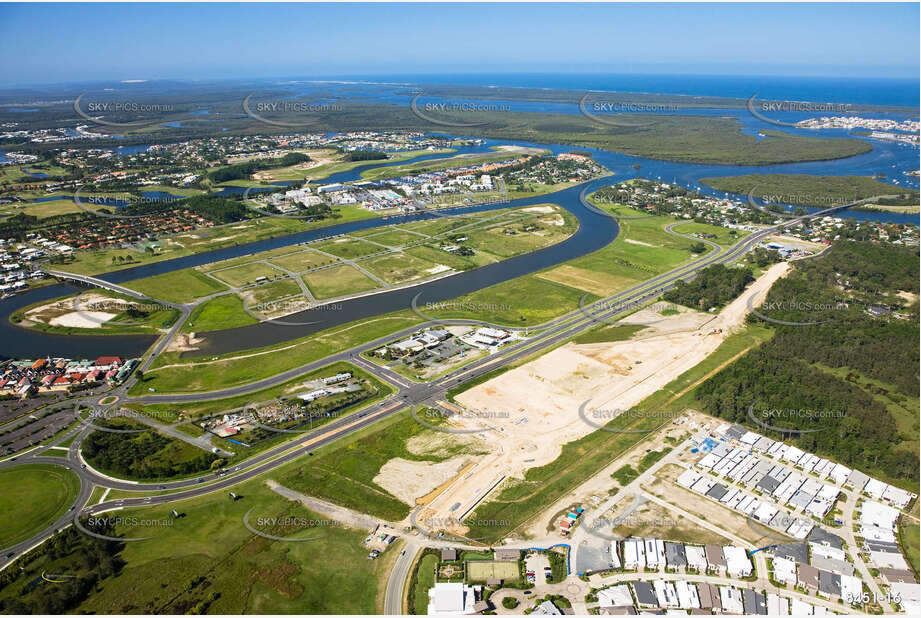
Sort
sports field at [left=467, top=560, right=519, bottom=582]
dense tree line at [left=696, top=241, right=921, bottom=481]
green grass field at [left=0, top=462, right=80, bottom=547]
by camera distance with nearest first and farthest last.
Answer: sports field at [left=467, top=560, right=519, bottom=582]
green grass field at [left=0, top=462, right=80, bottom=547]
dense tree line at [left=696, top=241, right=921, bottom=481]

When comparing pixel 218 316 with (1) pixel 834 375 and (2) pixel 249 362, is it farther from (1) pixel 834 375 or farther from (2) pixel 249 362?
(1) pixel 834 375

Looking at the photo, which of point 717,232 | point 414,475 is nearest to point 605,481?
point 414,475

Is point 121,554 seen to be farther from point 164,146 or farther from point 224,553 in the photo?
point 164,146

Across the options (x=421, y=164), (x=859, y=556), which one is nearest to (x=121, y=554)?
(x=859, y=556)

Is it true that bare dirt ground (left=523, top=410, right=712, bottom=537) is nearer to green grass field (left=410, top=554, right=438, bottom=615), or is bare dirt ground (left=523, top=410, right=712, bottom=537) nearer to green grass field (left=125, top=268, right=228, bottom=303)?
green grass field (left=410, top=554, right=438, bottom=615)

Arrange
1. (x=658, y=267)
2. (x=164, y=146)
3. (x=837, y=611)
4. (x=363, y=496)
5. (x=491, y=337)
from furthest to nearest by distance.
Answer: (x=164, y=146)
(x=658, y=267)
(x=491, y=337)
(x=363, y=496)
(x=837, y=611)

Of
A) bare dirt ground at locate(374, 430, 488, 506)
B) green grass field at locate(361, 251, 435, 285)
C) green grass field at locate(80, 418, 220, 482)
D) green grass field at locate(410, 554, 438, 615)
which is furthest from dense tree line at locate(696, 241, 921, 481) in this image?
green grass field at locate(80, 418, 220, 482)
